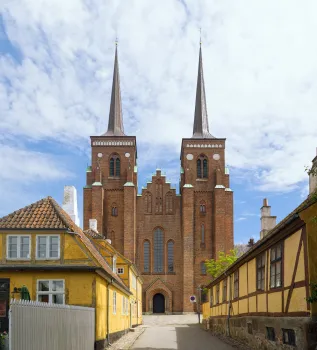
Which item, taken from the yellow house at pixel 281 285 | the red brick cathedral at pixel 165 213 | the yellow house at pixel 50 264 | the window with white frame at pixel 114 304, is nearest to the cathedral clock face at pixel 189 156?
the red brick cathedral at pixel 165 213

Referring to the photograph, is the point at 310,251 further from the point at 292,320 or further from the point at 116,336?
the point at 116,336

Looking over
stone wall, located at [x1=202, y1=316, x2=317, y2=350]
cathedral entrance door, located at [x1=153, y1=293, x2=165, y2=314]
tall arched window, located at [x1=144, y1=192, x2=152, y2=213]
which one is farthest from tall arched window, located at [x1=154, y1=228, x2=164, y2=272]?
stone wall, located at [x1=202, y1=316, x2=317, y2=350]

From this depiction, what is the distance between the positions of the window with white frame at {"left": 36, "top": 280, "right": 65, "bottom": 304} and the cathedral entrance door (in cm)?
5396

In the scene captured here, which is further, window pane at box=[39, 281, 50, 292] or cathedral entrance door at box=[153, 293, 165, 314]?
cathedral entrance door at box=[153, 293, 165, 314]

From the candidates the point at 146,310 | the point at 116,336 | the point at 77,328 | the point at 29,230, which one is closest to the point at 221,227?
the point at 146,310

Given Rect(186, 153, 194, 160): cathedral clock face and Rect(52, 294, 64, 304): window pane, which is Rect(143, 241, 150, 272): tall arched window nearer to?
Rect(186, 153, 194, 160): cathedral clock face

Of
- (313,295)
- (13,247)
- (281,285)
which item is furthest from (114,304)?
(313,295)

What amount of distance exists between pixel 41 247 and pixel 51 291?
6.40 feet

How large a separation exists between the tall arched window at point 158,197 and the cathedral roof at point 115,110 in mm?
8996

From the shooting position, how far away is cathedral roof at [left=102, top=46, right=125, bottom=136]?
79.6m

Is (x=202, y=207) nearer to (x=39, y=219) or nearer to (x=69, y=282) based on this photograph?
(x=39, y=219)

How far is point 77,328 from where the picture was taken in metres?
14.7

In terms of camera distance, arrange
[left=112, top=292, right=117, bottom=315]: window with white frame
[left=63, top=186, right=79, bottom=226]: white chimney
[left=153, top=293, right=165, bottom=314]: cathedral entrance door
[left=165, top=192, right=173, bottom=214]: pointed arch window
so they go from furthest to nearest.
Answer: [left=165, top=192, right=173, bottom=214]: pointed arch window < [left=153, top=293, right=165, bottom=314]: cathedral entrance door < [left=63, top=186, right=79, bottom=226]: white chimney < [left=112, top=292, right=117, bottom=315]: window with white frame

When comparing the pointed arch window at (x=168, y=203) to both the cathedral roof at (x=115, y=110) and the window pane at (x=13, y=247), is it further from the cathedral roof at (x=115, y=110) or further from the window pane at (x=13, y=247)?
the window pane at (x=13, y=247)
